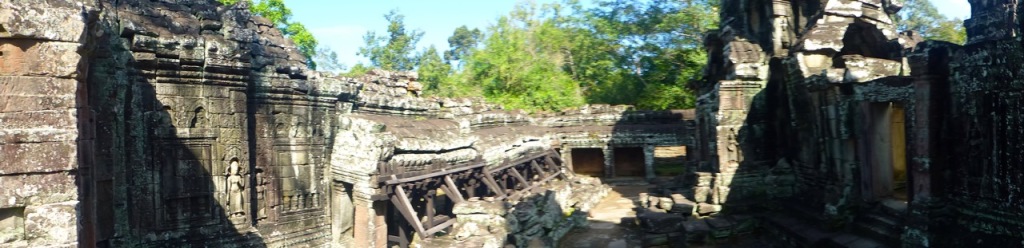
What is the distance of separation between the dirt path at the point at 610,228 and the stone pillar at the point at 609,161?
12.1ft

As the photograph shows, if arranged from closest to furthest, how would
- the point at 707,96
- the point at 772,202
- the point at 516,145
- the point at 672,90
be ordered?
the point at 772,202, the point at 707,96, the point at 516,145, the point at 672,90

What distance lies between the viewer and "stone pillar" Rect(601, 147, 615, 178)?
2102cm

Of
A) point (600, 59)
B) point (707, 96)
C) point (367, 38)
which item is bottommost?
point (707, 96)

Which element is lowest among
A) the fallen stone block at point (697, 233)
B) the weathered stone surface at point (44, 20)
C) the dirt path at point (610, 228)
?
the dirt path at point (610, 228)

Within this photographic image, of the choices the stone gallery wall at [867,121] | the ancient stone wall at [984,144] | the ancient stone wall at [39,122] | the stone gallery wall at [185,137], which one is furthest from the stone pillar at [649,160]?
the ancient stone wall at [39,122]

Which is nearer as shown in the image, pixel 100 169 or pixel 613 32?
pixel 100 169

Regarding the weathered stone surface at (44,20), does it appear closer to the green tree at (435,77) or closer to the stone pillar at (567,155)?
the stone pillar at (567,155)

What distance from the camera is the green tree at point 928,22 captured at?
29.2 metres

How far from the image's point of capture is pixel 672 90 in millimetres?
26422

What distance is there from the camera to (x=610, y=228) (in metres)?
12.5

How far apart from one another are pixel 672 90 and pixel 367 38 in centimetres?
2467

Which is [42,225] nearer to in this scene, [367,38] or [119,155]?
[119,155]

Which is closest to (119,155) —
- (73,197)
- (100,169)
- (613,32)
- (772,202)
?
(100,169)

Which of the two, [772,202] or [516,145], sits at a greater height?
[516,145]
